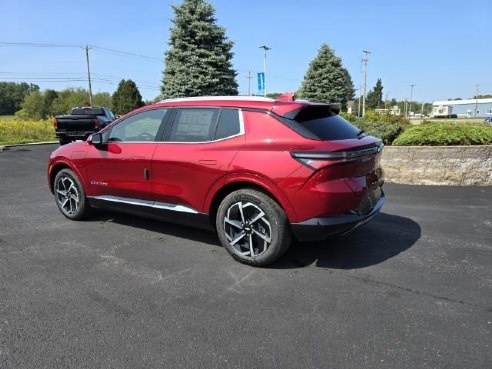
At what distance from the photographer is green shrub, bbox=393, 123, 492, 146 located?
27.5ft

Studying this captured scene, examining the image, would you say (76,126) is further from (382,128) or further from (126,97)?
(126,97)

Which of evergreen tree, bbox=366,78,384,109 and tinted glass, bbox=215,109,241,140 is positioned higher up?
evergreen tree, bbox=366,78,384,109

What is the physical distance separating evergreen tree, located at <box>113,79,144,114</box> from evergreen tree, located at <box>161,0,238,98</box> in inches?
1266

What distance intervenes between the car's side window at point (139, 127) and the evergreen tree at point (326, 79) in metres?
26.0

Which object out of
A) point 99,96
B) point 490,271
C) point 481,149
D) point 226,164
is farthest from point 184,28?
point 99,96

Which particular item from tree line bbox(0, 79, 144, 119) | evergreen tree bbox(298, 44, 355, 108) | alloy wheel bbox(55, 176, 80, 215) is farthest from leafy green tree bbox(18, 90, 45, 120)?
alloy wheel bbox(55, 176, 80, 215)

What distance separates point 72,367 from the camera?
2580 mm

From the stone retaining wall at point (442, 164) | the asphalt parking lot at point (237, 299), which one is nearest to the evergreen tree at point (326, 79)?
the stone retaining wall at point (442, 164)

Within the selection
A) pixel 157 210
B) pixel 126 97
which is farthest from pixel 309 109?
pixel 126 97

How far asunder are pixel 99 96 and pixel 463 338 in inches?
3903

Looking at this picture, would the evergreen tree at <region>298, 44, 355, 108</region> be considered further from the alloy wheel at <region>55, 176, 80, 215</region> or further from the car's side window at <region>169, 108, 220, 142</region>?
the car's side window at <region>169, 108, 220, 142</region>

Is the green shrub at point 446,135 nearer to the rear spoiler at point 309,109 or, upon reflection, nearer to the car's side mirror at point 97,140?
the rear spoiler at point 309,109

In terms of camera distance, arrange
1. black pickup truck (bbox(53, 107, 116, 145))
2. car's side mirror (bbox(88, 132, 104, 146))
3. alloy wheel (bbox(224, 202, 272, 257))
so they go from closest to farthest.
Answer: alloy wheel (bbox(224, 202, 272, 257))
car's side mirror (bbox(88, 132, 104, 146))
black pickup truck (bbox(53, 107, 116, 145))

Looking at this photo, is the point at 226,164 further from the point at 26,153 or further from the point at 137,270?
the point at 26,153
